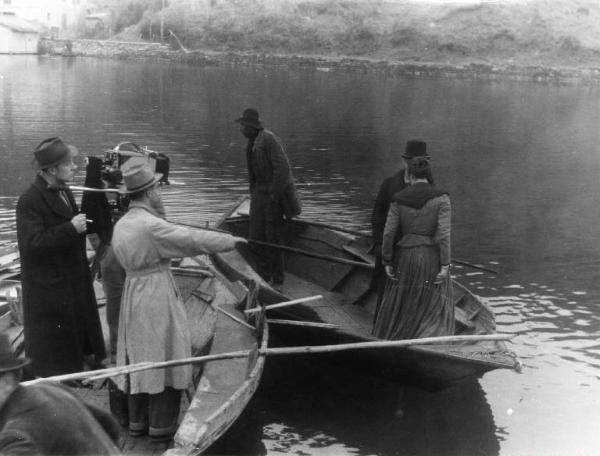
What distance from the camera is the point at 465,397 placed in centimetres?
877

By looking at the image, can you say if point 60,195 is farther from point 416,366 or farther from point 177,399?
Result: point 416,366

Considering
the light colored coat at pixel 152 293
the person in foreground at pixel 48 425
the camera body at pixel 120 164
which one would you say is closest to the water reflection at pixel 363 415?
the light colored coat at pixel 152 293

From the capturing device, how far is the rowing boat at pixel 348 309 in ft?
23.7

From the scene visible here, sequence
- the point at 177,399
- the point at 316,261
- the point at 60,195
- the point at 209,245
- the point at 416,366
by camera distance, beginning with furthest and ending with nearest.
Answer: the point at 316,261, the point at 416,366, the point at 60,195, the point at 177,399, the point at 209,245

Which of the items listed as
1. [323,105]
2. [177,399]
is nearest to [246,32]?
[323,105]

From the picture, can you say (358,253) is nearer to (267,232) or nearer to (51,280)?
(267,232)

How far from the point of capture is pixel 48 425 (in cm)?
267

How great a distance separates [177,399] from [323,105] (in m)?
36.9

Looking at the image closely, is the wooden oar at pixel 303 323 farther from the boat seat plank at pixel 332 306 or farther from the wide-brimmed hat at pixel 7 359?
the wide-brimmed hat at pixel 7 359

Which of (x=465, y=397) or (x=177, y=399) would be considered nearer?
(x=177, y=399)

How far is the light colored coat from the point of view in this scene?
5.14m

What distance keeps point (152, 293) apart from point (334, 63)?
68080 millimetres

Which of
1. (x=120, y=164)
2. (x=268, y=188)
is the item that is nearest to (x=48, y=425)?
(x=120, y=164)

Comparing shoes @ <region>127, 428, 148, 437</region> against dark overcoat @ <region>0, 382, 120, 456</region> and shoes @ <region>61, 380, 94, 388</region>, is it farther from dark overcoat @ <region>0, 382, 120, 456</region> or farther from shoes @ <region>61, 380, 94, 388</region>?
dark overcoat @ <region>0, 382, 120, 456</region>
